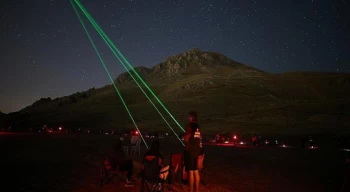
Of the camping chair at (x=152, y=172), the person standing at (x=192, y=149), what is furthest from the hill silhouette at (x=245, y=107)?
the person standing at (x=192, y=149)

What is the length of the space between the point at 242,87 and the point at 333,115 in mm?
68477

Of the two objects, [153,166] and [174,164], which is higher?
[153,166]

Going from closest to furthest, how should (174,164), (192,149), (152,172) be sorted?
(192,149)
(152,172)
(174,164)

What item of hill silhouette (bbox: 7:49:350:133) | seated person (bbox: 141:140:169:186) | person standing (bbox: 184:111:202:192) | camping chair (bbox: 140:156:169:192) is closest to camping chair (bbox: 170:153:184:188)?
seated person (bbox: 141:140:169:186)

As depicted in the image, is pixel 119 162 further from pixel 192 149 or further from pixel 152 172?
pixel 192 149

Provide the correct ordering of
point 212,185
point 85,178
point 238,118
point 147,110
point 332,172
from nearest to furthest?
point 212,185
point 85,178
point 332,172
point 238,118
point 147,110

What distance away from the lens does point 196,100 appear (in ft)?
426

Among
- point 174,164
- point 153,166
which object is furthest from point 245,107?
point 153,166

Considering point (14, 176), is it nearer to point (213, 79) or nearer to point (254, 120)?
point (254, 120)

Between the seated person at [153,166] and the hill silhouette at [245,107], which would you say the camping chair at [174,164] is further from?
the hill silhouette at [245,107]

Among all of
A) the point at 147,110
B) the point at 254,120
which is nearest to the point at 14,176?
the point at 254,120

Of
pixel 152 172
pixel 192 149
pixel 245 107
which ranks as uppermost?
pixel 245 107

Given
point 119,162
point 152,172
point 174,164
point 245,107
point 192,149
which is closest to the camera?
point 192,149

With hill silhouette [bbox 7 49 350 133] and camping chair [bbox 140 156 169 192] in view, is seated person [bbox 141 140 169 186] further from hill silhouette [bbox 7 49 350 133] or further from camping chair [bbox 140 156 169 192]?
hill silhouette [bbox 7 49 350 133]
